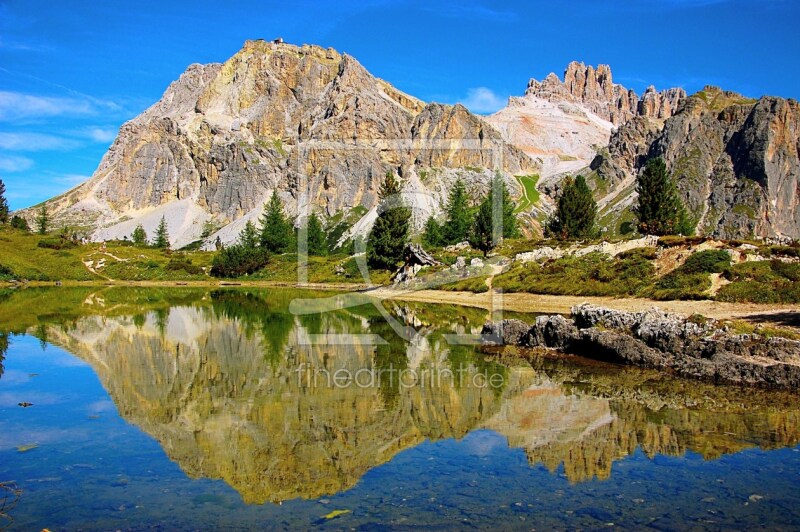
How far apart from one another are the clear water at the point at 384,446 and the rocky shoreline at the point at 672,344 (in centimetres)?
115

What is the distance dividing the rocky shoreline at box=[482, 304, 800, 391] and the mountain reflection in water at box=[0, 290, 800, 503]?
115 centimetres

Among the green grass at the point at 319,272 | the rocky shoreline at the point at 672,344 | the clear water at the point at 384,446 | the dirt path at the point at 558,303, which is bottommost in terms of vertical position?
the clear water at the point at 384,446

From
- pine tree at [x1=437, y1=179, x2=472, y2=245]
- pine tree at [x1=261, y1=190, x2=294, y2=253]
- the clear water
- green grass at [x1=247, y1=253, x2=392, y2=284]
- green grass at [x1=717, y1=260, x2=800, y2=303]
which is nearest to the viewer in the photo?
the clear water

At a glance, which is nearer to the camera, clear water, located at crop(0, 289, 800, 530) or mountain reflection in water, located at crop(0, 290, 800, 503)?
clear water, located at crop(0, 289, 800, 530)

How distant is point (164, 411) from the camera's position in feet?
57.3

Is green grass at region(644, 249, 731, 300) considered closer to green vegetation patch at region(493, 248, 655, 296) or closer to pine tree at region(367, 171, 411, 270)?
green vegetation patch at region(493, 248, 655, 296)

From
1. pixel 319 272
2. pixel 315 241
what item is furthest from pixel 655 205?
pixel 315 241

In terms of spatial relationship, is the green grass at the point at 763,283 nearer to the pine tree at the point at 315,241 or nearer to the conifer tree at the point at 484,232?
the conifer tree at the point at 484,232

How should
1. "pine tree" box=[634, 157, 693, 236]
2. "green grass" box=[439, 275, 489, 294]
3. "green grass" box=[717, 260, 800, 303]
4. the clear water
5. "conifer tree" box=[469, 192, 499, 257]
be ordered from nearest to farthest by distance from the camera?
the clear water → "green grass" box=[717, 260, 800, 303] → "green grass" box=[439, 275, 489, 294] → "pine tree" box=[634, 157, 693, 236] → "conifer tree" box=[469, 192, 499, 257]

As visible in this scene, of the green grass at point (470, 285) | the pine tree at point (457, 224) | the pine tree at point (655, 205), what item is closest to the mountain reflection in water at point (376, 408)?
the green grass at point (470, 285)

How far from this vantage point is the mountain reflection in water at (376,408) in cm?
1356

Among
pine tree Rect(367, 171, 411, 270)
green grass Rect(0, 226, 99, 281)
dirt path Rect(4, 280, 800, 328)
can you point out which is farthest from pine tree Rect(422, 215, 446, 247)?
green grass Rect(0, 226, 99, 281)

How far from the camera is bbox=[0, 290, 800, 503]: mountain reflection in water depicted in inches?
534

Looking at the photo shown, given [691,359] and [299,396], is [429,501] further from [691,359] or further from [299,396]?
[691,359]
